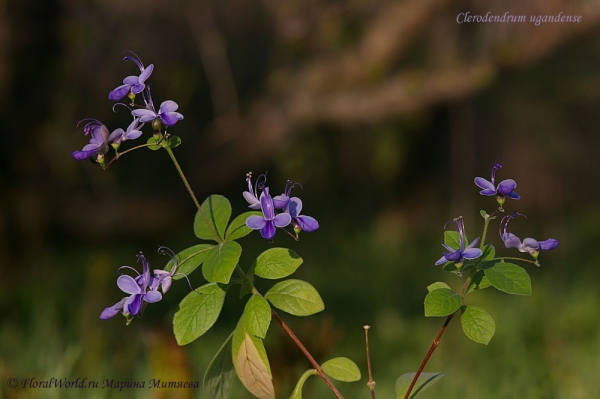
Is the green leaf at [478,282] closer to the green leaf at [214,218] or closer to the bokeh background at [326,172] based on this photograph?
the green leaf at [214,218]

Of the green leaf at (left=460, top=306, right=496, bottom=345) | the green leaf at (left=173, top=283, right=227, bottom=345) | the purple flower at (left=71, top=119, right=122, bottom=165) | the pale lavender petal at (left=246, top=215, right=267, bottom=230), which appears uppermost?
the purple flower at (left=71, top=119, right=122, bottom=165)

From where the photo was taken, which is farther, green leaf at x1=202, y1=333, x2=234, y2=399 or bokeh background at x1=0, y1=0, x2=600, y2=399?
bokeh background at x1=0, y1=0, x2=600, y2=399

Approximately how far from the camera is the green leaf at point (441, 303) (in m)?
0.81

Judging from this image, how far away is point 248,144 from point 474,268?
332 centimetres

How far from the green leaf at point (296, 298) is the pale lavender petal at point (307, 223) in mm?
108

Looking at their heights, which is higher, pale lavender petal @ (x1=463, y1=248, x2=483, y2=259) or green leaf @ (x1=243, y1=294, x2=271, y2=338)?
pale lavender petal @ (x1=463, y1=248, x2=483, y2=259)

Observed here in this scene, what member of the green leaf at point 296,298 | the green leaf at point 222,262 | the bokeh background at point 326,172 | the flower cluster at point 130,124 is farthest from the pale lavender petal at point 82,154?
the bokeh background at point 326,172

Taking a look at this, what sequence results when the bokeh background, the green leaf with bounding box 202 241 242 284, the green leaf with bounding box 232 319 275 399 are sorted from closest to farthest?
the green leaf with bounding box 202 241 242 284, the green leaf with bounding box 232 319 275 399, the bokeh background

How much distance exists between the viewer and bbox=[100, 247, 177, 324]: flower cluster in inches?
33.1

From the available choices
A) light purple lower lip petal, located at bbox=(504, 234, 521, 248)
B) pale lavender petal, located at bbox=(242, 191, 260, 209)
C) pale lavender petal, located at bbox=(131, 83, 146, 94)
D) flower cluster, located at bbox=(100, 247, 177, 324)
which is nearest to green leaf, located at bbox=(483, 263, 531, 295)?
light purple lower lip petal, located at bbox=(504, 234, 521, 248)

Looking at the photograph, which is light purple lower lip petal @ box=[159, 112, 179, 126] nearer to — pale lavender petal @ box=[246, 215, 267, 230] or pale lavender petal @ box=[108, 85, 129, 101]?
pale lavender petal @ box=[108, 85, 129, 101]

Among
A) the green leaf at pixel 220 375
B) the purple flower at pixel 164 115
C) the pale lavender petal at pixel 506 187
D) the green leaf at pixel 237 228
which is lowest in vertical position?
the green leaf at pixel 220 375

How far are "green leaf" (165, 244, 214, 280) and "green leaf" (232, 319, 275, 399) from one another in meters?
0.12

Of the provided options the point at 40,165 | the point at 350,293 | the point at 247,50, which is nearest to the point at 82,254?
the point at 40,165
